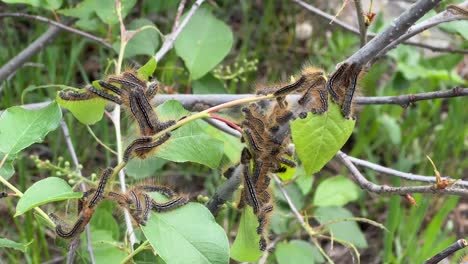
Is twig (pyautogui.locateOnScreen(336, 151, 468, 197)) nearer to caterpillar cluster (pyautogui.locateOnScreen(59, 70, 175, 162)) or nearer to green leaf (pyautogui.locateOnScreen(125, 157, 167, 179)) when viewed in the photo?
caterpillar cluster (pyautogui.locateOnScreen(59, 70, 175, 162))

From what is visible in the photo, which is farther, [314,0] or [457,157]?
[314,0]

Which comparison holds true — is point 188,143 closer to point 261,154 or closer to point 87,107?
point 261,154

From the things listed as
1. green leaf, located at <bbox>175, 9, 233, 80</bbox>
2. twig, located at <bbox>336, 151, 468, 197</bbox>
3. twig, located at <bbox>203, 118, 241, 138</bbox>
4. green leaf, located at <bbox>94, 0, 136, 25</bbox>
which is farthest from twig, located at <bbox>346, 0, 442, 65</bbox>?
green leaf, located at <bbox>94, 0, 136, 25</bbox>

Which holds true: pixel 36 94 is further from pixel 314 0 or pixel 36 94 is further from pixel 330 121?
pixel 330 121

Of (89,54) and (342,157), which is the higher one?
(89,54)

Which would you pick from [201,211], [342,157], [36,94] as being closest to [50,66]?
[36,94]

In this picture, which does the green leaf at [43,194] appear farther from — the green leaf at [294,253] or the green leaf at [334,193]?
the green leaf at [334,193]

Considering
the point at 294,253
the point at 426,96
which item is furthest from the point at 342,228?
the point at 426,96
